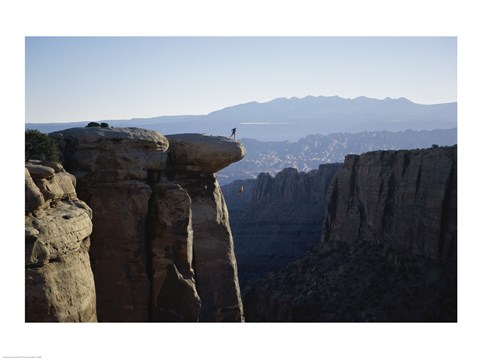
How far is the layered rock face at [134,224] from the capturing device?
1005 inches

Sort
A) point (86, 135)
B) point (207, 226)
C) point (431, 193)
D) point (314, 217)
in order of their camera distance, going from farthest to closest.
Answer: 1. point (314, 217)
2. point (431, 193)
3. point (207, 226)
4. point (86, 135)

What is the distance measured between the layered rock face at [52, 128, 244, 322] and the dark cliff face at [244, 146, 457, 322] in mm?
22912

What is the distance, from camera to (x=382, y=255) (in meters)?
68.6

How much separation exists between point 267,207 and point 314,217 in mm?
16316

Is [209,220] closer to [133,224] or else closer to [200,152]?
[200,152]

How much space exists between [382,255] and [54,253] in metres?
54.1

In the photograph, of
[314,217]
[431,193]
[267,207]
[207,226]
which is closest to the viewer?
[207,226]

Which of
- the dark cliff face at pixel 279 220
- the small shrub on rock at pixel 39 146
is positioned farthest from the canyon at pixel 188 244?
the dark cliff face at pixel 279 220

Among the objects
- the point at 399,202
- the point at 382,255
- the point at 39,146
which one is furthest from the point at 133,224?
the point at 399,202

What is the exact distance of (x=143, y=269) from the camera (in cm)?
2627

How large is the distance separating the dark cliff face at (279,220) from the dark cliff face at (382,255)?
52.5 feet

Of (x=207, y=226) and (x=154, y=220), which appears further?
(x=207, y=226)

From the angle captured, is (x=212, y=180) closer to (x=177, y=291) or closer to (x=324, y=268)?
(x=177, y=291)
